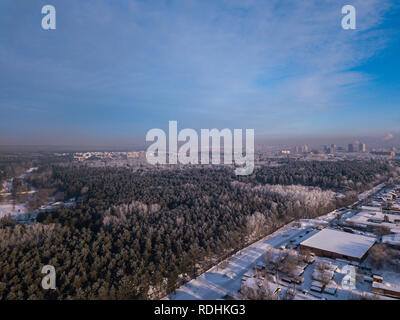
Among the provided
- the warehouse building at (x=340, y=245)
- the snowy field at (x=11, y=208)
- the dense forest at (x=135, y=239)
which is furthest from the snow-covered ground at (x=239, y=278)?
the snowy field at (x=11, y=208)

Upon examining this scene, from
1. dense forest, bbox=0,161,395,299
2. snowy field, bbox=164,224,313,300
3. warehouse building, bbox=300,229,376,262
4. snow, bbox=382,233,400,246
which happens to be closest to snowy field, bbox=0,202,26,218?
dense forest, bbox=0,161,395,299

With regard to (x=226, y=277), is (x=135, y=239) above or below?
above

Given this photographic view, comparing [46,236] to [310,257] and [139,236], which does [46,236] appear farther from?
[310,257]

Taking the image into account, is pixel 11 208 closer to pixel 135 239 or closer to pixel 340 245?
pixel 135 239

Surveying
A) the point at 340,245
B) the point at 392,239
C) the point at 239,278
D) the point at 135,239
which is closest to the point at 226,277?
the point at 239,278

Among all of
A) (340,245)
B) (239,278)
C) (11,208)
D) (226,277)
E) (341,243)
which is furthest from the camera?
(11,208)

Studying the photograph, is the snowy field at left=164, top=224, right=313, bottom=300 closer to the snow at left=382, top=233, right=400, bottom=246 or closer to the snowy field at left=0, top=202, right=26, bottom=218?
the snow at left=382, top=233, right=400, bottom=246

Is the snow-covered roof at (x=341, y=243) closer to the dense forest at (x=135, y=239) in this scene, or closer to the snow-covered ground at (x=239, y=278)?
the snow-covered ground at (x=239, y=278)
